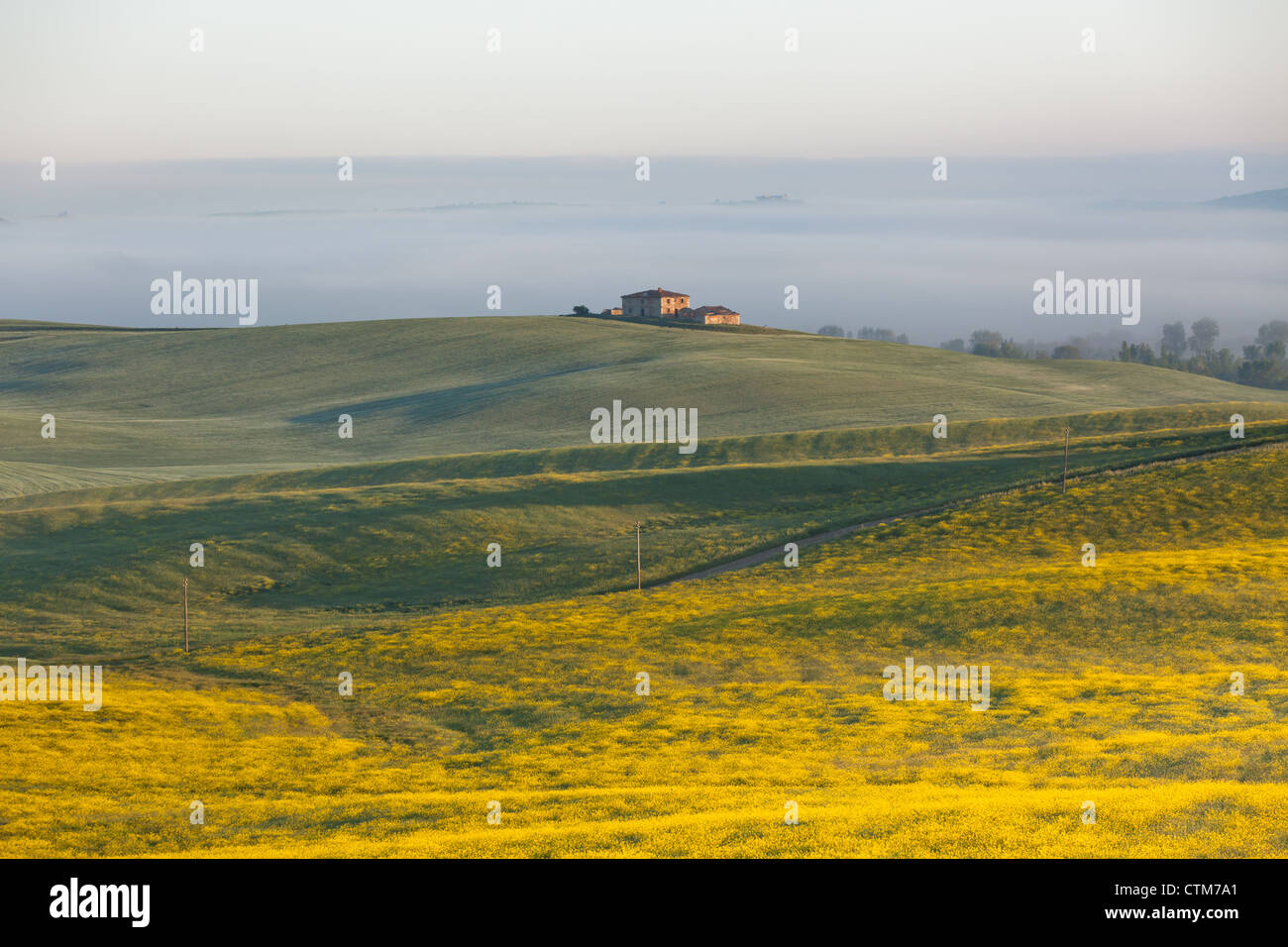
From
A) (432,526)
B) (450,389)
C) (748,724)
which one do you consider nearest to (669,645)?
(748,724)

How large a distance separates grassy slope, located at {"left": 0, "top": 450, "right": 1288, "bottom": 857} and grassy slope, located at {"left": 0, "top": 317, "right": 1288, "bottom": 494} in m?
57.0

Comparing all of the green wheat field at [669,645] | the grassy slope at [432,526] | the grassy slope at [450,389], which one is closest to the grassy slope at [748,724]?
the green wheat field at [669,645]

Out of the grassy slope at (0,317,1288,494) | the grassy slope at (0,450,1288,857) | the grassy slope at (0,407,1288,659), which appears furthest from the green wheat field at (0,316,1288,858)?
the grassy slope at (0,317,1288,494)

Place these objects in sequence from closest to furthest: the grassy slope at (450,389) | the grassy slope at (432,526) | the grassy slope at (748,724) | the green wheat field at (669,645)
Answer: the grassy slope at (748,724) < the green wheat field at (669,645) < the grassy slope at (432,526) < the grassy slope at (450,389)

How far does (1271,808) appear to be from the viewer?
85.7 ft

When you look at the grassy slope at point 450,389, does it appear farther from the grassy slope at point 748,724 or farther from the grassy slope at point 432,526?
the grassy slope at point 748,724

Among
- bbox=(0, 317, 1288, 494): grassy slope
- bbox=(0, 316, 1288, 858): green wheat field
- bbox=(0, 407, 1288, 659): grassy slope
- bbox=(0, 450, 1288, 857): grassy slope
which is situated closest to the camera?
bbox=(0, 450, 1288, 857): grassy slope

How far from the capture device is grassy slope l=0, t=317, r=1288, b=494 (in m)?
126

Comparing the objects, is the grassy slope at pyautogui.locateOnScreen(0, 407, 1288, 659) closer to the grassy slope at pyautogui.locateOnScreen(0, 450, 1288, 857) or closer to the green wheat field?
the green wheat field

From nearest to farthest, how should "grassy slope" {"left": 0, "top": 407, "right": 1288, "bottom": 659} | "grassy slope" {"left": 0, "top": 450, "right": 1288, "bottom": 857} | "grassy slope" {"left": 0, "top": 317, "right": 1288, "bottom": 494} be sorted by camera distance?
"grassy slope" {"left": 0, "top": 450, "right": 1288, "bottom": 857}
"grassy slope" {"left": 0, "top": 407, "right": 1288, "bottom": 659}
"grassy slope" {"left": 0, "top": 317, "right": 1288, "bottom": 494}

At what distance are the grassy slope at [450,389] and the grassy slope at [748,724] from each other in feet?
187

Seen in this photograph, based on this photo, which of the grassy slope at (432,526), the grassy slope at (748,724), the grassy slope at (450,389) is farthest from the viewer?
the grassy slope at (450,389)

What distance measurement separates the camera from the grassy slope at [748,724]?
87.6ft

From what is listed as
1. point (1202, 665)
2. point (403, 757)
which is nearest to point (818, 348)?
point (1202, 665)
